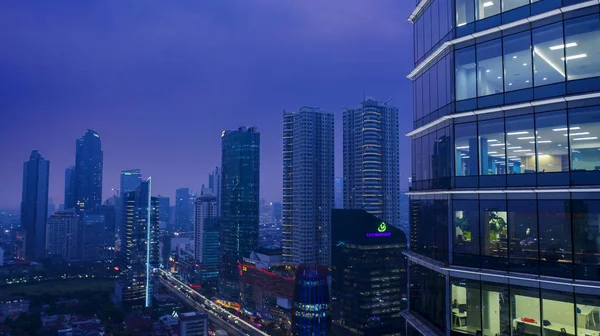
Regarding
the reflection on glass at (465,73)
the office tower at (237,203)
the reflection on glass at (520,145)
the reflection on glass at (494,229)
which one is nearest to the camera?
the reflection on glass at (520,145)

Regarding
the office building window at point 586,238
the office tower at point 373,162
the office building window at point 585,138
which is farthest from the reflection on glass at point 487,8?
the office tower at point 373,162

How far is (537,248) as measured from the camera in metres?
14.2

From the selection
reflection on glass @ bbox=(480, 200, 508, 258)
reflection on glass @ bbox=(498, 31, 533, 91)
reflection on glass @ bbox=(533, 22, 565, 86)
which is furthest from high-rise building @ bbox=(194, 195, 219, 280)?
reflection on glass @ bbox=(533, 22, 565, 86)

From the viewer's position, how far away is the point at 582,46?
44.3 ft

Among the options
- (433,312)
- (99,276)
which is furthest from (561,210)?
(99,276)

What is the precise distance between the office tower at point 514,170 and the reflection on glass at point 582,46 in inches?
1.2

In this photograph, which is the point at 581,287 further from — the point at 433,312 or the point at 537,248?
the point at 433,312

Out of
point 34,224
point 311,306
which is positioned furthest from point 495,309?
point 34,224

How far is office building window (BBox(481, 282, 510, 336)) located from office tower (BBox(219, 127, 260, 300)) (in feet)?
411

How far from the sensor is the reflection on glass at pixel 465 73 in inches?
646

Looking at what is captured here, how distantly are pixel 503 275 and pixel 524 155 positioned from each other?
13.5ft

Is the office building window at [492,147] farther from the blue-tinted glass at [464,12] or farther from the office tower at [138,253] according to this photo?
the office tower at [138,253]

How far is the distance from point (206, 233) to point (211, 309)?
5533 cm

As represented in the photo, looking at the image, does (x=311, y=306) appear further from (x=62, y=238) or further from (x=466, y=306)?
(x=62, y=238)
